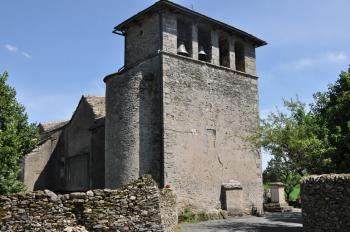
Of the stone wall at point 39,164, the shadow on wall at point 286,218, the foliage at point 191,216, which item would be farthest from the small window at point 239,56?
the stone wall at point 39,164

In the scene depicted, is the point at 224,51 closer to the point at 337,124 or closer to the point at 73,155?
the point at 337,124

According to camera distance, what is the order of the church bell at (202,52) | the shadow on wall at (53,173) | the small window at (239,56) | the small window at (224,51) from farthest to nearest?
the shadow on wall at (53,173), the small window at (239,56), the small window at (224,51), the church bell at (202,52)

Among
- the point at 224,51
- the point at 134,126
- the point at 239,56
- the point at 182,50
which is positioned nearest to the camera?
the point at 134,126

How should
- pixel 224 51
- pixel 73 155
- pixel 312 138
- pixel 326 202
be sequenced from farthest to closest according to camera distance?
1. pixel 73 155
2. pixel 224 51
3. pixel 312 138
4. pixel 326 202

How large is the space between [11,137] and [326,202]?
38.1 ft

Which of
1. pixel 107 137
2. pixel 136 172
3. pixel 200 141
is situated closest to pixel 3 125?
pixel 107 137

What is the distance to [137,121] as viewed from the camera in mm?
17906

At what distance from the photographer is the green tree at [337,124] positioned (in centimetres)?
1522

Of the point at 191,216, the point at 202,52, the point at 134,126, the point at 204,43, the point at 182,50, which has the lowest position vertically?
the point at 191,216

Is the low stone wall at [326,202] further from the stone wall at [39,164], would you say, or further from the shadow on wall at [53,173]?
the stone wall at [39,164]

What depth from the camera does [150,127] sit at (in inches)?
697

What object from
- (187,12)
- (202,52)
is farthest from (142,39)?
(202,52)

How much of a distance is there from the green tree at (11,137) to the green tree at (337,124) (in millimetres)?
11702

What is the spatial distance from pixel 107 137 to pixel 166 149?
333 centimetres
